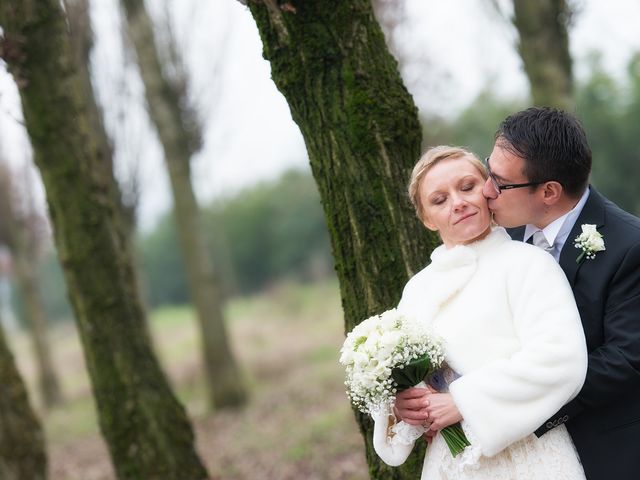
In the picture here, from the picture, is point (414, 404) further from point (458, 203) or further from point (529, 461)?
point (458, 203)

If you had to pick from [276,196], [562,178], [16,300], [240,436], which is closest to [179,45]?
[240,436]

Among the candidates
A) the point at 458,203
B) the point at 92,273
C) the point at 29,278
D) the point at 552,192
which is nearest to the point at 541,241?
the point at 552,192

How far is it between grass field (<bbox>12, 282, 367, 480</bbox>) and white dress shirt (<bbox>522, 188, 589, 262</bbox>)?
4.69 meters

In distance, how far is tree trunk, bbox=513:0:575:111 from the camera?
751 cm

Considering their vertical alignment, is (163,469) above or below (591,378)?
below

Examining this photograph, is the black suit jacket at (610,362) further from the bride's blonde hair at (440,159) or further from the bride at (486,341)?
the bride's blonde hair at (440,159)

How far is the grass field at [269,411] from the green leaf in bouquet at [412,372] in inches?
183

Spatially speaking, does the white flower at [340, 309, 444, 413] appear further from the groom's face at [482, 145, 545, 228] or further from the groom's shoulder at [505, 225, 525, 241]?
the groom's shoulder at [505, 225, 525, 241]

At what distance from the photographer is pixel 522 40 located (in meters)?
7.69

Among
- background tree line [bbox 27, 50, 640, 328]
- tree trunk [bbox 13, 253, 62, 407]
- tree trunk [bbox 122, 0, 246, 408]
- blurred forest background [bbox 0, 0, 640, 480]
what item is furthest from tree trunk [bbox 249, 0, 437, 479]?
tree trunk [bbox 13, 253, 62, 407]

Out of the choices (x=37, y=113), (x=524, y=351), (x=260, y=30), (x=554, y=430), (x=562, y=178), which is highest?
(x=37, y=113)

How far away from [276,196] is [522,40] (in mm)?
37668

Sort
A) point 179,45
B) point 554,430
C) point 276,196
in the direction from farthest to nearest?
point 276,196 → point 179,45 → point 554,430

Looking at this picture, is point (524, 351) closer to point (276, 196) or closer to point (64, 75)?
point (64, 75)
